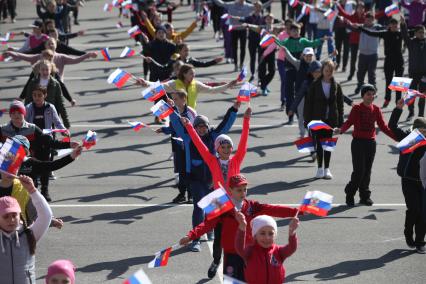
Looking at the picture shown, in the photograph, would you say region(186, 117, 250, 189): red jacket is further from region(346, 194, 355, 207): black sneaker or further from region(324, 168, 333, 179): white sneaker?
region(324, 168, 333, 179): white sneaker

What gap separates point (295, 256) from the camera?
11570 mm

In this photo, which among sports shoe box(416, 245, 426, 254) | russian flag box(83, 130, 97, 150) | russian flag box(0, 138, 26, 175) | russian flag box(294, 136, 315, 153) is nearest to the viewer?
russian flag box(0, 138, 26, 175)

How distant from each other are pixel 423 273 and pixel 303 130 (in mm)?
7096

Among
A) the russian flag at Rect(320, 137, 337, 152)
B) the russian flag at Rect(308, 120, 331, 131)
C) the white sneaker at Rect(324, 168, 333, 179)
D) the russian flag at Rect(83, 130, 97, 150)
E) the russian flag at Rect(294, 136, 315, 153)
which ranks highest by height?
the russian flag at Rect(83, 130, 97, 150)

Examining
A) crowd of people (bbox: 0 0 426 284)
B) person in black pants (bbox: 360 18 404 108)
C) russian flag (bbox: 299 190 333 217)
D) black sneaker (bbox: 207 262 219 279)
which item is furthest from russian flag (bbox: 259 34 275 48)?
russian flag (bbox: 299 190 333 217)

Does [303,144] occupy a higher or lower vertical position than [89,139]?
lower

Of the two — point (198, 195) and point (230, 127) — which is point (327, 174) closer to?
point (230, 127)

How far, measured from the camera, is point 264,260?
25.7 ft

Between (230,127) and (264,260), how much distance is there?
14.2 ft

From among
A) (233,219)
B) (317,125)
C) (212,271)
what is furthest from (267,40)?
(233,219)

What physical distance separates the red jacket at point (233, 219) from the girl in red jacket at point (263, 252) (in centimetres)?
82

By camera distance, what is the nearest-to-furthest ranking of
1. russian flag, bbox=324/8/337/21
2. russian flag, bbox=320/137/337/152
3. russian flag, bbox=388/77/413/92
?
russian flag, bbox=388/77/413/92, russian flag, bbox=320/137/337/152, russian flag, bbox=324/8/337/21

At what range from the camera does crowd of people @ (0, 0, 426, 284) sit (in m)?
7.88

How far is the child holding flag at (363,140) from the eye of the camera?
13664 millimetres
